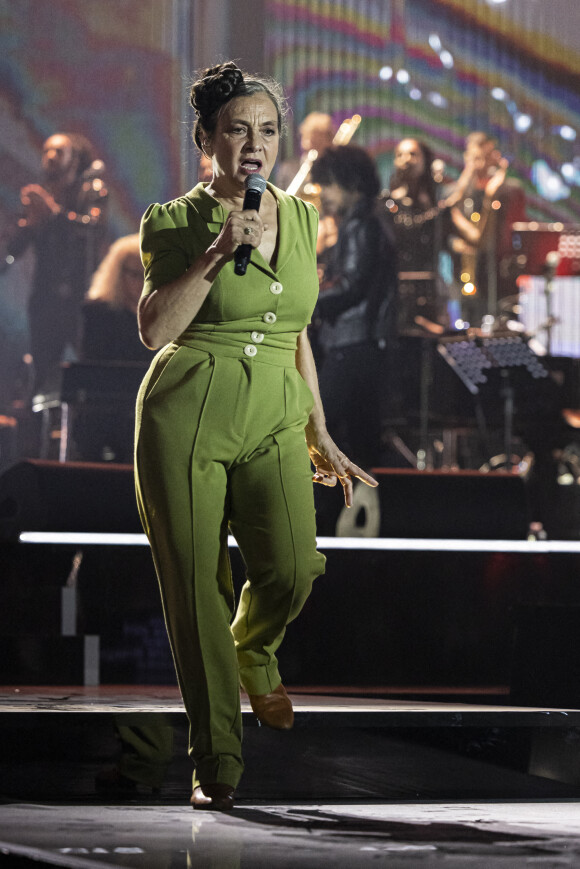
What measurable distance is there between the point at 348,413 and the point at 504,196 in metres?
1.87

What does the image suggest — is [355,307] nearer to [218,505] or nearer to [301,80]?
[301,80]

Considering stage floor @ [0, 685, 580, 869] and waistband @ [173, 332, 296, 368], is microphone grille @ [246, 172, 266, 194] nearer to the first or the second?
waistband @ [173, 332, 296, 368]

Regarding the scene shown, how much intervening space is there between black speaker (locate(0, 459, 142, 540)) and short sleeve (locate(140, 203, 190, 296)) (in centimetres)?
189

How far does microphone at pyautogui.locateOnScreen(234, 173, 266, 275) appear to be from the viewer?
1768mm

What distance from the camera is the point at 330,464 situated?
2131mm

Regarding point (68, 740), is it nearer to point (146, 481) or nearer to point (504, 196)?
point (146, 481)

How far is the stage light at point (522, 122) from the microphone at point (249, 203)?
18.4 feet

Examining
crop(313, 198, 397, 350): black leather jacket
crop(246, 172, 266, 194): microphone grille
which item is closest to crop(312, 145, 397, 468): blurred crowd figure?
crop(313, 198, 397, 350): black leather jacket

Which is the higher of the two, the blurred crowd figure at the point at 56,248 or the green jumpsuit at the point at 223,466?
the blurred crowd figure at the point at 56,248

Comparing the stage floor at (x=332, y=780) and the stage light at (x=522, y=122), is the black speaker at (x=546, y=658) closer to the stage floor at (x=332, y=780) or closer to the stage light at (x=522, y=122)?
the stage floor at (x=332, y=780)

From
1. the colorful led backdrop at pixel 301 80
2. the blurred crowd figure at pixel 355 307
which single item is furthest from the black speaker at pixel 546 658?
the colorful led backdrop at pixel 301 80

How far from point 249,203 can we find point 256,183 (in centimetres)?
5

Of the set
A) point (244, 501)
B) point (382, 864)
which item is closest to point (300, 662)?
point (244, 501)

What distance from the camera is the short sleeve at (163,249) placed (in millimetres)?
1909
